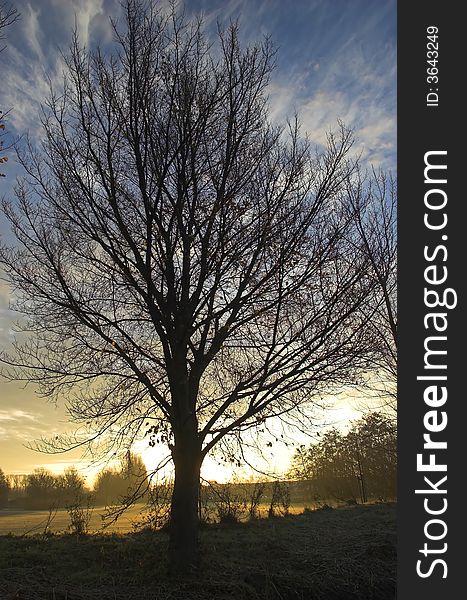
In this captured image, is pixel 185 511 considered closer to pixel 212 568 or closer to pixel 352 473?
pixel 212 568

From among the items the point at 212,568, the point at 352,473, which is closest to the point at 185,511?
the point at 212,568

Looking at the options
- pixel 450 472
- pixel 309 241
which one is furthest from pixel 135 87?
pixel 450 472

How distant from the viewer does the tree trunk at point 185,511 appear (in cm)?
591

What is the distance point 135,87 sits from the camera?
6.54 metres

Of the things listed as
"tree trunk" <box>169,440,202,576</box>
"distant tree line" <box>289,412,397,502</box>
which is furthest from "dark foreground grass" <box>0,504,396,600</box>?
"distant tree line" <box>289,412,397,502</box>

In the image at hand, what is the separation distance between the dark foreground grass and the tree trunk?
7.5 inches

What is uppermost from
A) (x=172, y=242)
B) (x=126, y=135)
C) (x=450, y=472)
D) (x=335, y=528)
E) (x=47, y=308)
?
(x=126, y=135)

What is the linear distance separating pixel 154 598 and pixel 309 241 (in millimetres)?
4663

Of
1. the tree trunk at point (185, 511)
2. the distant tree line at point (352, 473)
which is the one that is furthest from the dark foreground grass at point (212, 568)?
the distant tree line at point (352, 473)

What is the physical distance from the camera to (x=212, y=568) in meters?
6.12

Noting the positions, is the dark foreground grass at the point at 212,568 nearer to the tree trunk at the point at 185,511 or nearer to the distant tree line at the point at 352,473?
the tree trunk at the point at 185,511

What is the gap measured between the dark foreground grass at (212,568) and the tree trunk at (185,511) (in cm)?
19

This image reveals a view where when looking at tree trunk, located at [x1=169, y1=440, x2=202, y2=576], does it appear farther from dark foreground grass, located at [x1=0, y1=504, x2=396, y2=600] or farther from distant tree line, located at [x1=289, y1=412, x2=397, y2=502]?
distant tree line, located at [x1=289, y1=412, x2=397, y2=502]

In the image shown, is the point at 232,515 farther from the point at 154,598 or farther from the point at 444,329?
the point at 444,329
